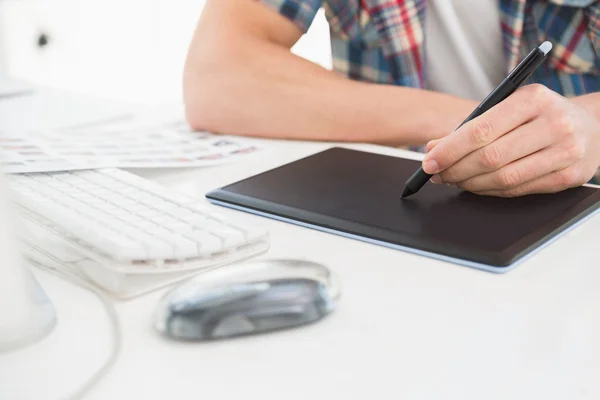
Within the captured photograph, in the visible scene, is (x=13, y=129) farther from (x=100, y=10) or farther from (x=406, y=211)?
(x=100, y=10)

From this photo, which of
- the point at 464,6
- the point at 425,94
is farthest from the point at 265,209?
the point at 464,6

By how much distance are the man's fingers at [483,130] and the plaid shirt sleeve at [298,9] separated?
49 cm

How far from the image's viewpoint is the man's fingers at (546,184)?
640mm

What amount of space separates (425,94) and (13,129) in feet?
1.82

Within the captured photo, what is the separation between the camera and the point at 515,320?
0.44 m

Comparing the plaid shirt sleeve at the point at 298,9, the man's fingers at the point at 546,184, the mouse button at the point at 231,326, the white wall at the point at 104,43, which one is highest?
the white wall at the point at 104,43

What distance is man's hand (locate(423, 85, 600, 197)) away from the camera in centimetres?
63

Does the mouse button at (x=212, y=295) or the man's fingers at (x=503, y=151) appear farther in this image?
the man's fingers at (x=503, y=151)

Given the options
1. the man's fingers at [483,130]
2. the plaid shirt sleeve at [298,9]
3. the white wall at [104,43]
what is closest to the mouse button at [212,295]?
the man's fingers at [483,130]

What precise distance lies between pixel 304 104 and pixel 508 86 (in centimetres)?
33

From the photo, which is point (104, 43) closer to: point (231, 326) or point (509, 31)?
point (509, 31)

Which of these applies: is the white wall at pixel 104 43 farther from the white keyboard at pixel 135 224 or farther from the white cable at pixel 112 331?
the white cable at pixel 112 331

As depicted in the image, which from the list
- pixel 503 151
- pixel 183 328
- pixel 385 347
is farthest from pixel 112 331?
Answer: pixel 503 151

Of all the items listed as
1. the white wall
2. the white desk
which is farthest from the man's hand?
the white wall
